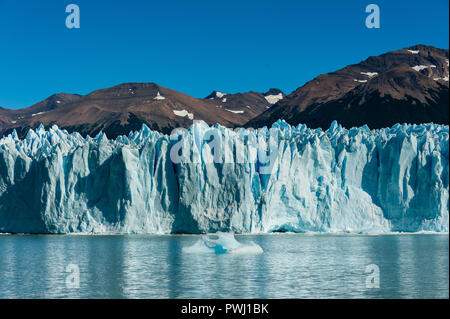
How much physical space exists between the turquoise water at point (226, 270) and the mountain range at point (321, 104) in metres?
43.8

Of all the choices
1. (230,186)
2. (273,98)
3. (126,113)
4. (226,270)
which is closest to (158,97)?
(126,113)

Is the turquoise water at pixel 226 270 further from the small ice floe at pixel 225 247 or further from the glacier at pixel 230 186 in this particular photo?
the glacier at pixel 230 186

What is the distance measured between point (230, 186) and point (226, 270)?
10.4 m

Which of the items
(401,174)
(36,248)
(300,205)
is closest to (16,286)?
(36,248)

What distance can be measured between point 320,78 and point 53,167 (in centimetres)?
6373

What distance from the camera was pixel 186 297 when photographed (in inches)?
531

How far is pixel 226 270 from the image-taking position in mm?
17641

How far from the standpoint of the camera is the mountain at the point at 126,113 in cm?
8394

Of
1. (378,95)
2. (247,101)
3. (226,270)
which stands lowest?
(226,270)

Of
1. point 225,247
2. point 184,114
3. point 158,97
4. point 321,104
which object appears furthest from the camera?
point 158,97

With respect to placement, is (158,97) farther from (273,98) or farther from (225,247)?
(225,247)

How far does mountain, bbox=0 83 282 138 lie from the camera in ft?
275

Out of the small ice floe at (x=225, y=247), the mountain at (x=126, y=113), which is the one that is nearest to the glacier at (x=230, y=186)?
the small ice floe at (x=225, y=247)
